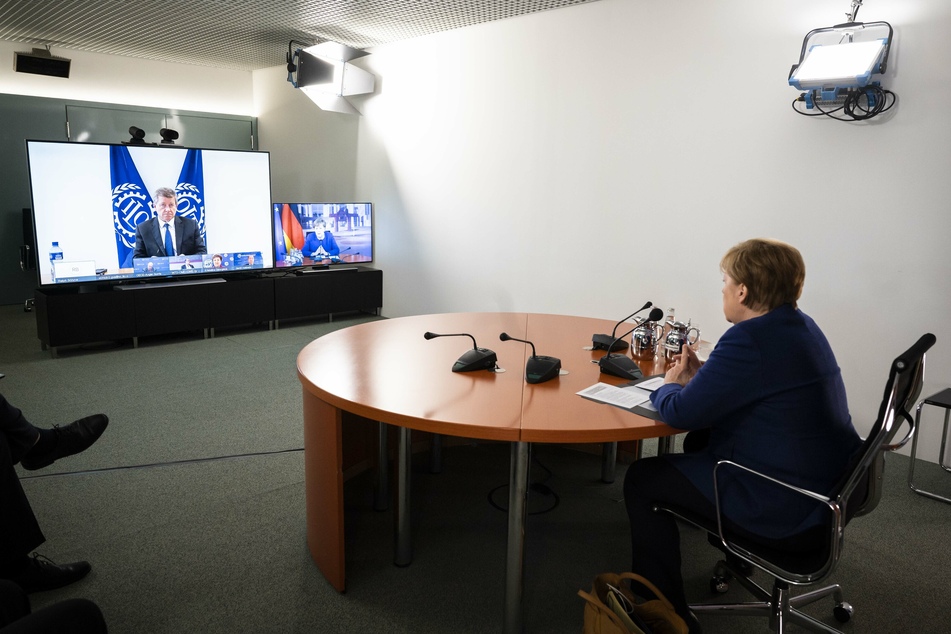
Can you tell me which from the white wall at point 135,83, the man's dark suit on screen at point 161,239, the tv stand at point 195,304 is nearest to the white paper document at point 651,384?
the tv stand at point 195,304

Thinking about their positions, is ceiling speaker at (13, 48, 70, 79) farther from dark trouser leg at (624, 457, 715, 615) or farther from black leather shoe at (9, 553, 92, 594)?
dark trouser leg at (624, 457, 715, 615)

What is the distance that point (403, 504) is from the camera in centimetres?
236

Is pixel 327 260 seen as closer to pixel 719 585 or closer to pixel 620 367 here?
pixel 620 367

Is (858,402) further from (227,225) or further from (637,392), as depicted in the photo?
(227,225)

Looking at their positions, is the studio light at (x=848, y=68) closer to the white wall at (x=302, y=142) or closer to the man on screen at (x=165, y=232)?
the white wall at (x=302, y=142)

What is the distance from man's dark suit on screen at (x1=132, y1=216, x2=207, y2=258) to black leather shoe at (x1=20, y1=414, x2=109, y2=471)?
3433 millimetres

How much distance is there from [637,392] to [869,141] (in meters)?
2.46

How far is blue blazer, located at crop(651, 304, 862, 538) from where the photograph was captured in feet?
5.66

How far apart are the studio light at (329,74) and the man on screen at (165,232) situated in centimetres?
173

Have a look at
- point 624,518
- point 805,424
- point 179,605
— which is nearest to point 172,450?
point 179,605

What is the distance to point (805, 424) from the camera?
173 centimetres

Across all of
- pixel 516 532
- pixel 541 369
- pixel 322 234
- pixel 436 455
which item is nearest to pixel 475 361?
pixel 541 369

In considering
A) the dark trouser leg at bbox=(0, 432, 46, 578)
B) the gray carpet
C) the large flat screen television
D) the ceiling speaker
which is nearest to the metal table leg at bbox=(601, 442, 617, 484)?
the gray carpet

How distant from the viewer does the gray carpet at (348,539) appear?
7.13 ft
